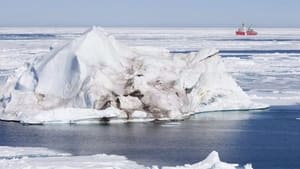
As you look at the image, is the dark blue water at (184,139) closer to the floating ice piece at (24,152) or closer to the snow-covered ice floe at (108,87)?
the floating ice piece at (24,152)

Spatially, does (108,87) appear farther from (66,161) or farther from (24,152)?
(66,161)

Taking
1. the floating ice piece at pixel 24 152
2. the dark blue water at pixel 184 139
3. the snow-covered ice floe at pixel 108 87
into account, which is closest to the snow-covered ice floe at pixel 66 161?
the floating ice piece at pixel 24 152

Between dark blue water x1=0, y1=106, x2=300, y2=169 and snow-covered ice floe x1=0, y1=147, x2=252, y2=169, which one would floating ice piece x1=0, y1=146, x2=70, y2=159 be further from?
dark blue water x1=0, y1=106, x2=300, y2=169

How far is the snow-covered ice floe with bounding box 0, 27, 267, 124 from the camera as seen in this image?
22.6m

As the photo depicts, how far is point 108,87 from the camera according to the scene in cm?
2298

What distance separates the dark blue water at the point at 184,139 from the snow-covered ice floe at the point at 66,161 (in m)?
0.67

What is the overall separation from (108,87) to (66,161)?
7.80 metres

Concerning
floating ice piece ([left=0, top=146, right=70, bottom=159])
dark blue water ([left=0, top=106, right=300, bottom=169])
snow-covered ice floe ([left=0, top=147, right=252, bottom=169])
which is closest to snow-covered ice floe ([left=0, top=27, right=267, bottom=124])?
dark blue water ([left=0, top=106, right=300, bottom=169])

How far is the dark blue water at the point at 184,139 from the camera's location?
16609 mm

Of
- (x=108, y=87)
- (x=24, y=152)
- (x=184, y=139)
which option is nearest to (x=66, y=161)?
(x=24, y=152)

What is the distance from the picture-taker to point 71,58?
23.7m

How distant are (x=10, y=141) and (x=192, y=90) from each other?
828 centimetres

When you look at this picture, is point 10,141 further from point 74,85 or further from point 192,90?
point 192,90

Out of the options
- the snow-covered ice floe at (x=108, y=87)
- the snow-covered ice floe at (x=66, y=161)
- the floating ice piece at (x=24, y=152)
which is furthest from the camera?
the snow-covered ice floe at (x=108, y=87)
